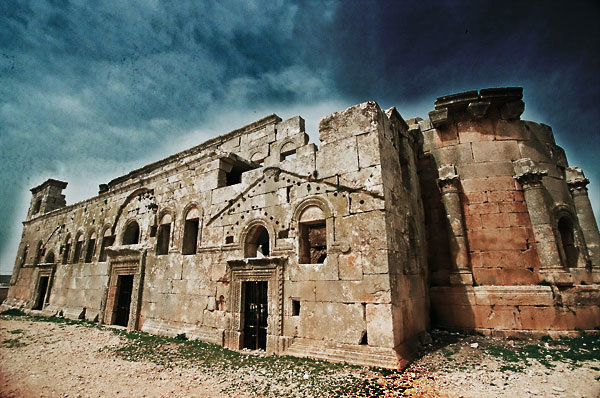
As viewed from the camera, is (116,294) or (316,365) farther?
(116,294)

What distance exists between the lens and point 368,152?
21.9ft

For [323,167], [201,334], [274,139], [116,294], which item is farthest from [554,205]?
[116,294]

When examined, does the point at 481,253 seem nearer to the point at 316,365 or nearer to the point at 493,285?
the point at 493,285

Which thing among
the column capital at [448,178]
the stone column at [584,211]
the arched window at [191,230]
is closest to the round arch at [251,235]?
the arched window at [191,230]

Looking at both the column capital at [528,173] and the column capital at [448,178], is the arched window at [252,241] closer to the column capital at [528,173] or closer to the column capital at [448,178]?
the column capital at [448,178]

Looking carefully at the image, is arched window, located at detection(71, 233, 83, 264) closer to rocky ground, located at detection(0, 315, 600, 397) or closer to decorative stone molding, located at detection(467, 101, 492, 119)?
rocky ground, located at detection(0, 315, 600, 397)

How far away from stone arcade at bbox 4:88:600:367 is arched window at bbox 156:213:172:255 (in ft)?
0.23

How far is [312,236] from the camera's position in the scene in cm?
731

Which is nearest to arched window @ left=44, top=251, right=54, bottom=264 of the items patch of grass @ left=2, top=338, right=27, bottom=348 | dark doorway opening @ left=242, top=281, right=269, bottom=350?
patch of grass @ left=2, top=338, right=27, bottom=348

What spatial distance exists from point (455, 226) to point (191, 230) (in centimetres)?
843

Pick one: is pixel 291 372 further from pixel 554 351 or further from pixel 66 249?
pixel 66 249

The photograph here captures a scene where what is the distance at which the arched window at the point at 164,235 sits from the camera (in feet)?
34.3

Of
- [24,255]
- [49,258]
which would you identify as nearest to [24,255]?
[24,255]

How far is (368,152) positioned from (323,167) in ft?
3.86
